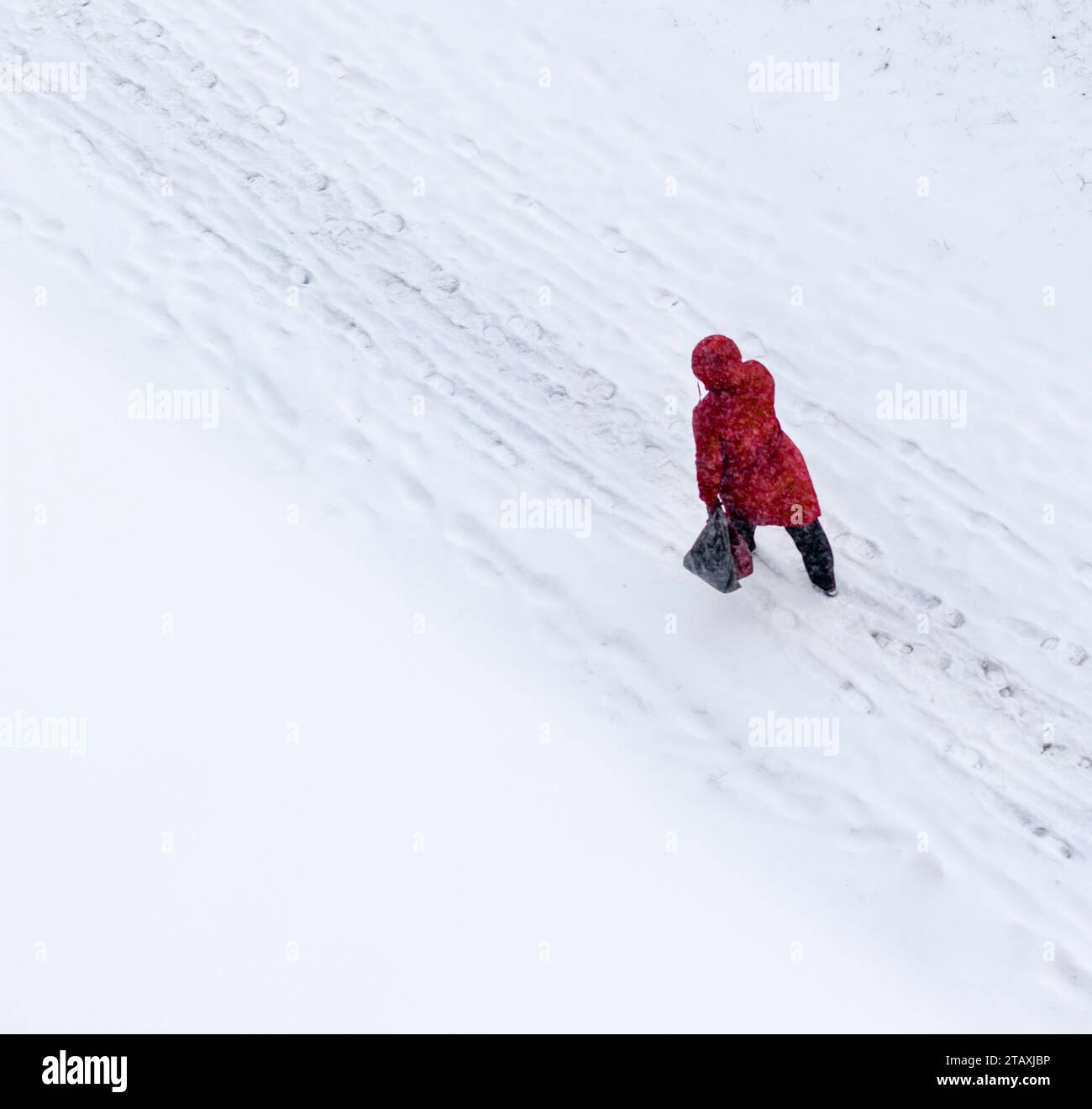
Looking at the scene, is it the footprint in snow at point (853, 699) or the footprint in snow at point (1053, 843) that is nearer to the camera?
the footprint in snow at point (1053, 843)

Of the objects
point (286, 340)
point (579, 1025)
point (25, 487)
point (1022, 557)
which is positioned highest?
point (1022, 557)

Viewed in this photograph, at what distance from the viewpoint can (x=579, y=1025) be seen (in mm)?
4582

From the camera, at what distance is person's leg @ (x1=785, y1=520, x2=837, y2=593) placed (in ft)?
18.2

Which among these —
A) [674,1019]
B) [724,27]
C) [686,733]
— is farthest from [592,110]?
[674,1019]

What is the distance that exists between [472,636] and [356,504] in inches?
40.0

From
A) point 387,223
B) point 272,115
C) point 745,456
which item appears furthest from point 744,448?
point 272,115

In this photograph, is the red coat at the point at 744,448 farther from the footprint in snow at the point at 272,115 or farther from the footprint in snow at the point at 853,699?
the footprint in snow at the point at 272,115

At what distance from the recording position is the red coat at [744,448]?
516 centimetres

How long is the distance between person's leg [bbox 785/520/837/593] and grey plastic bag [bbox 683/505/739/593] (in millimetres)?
385

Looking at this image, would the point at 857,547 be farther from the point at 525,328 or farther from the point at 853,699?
the point at 525,328

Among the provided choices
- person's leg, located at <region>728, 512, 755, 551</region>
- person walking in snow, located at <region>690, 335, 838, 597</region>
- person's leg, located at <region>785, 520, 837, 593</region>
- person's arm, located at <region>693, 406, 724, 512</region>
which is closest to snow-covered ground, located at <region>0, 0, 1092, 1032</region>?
person's leg, located at <region>785, 520, 837, 593</region>

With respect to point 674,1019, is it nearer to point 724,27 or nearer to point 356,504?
point 356,504

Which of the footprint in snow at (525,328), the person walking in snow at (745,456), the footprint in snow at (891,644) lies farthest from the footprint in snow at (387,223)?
the footprint in snow at (891,644)

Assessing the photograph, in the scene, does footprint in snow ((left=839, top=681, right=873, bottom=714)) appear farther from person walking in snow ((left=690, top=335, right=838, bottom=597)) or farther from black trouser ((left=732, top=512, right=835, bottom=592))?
person walking in snow ((left=690, top=335, right=838, bottom=597))
